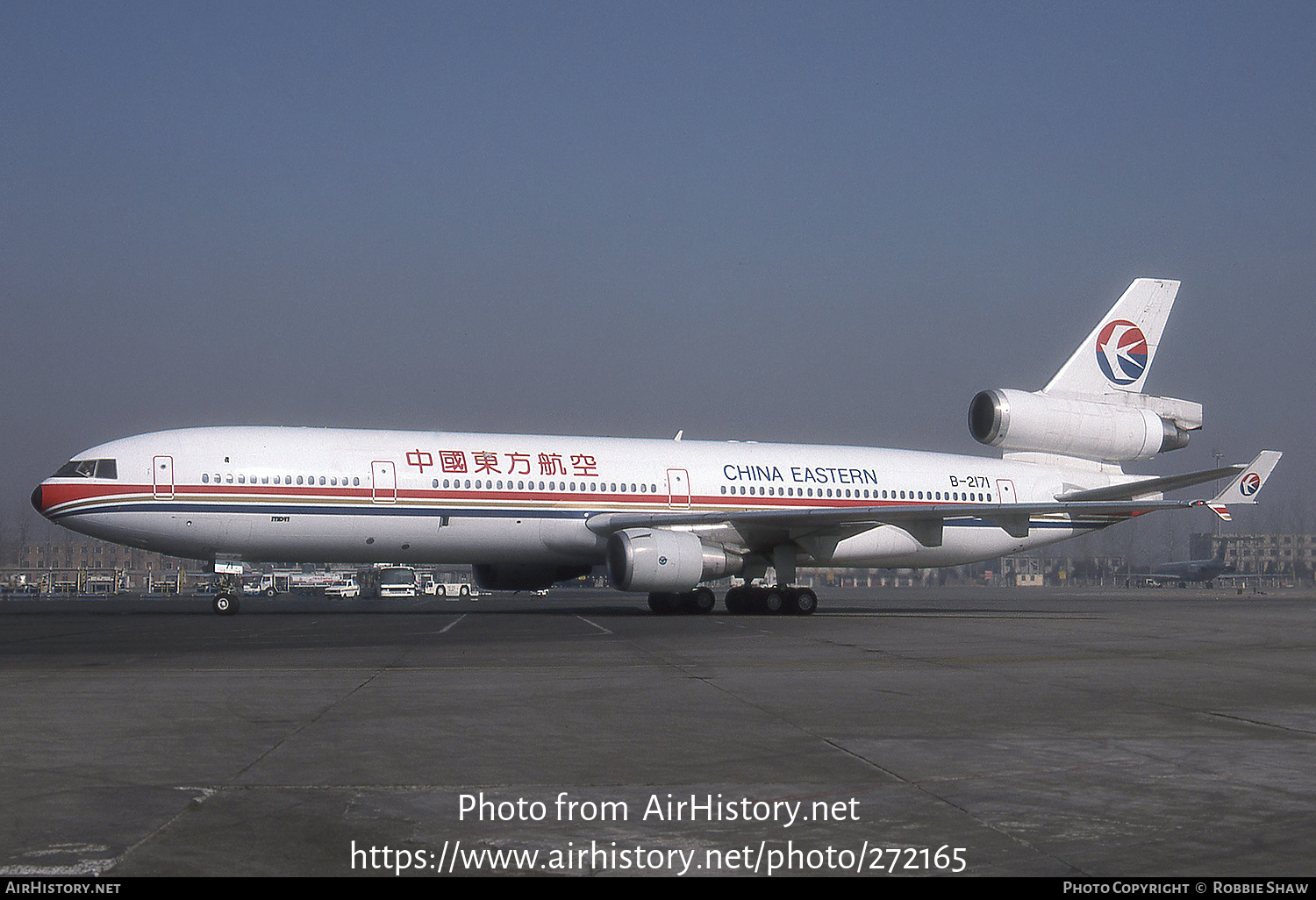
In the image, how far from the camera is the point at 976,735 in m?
8.52

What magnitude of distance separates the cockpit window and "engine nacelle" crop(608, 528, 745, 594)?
1118 centimetres

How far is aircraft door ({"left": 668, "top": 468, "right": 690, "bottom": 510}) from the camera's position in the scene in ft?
94.4

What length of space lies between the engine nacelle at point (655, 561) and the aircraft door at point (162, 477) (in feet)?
32.4

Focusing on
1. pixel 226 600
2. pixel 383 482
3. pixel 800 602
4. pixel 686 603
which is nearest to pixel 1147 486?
pixel 800 602

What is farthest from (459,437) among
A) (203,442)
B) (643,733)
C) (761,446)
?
Result: (643,733)

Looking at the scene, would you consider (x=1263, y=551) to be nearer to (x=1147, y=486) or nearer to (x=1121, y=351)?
(x=1121, y=351)

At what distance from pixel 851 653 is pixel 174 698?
9.27 metres

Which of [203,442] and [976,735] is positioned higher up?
[203,442]

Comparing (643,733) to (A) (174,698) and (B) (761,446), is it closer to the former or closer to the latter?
(A) (174,698)

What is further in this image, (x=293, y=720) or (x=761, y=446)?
(x=761, y=446)

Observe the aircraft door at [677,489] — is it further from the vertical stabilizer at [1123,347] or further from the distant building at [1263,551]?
the distant building at [1263,551]

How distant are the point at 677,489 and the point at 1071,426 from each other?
12.2 metres

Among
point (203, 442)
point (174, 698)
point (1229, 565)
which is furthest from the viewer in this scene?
point (1229, 565)

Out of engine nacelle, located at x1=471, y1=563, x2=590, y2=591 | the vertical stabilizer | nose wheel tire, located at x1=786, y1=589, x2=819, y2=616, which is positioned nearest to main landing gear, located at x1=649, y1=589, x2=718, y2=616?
nose wheel tire, located at x1=786, y1=589, x2=819, y2=616
